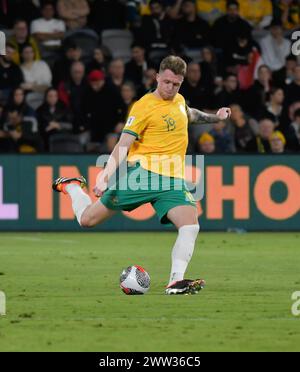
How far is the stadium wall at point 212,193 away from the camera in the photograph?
19.7 m

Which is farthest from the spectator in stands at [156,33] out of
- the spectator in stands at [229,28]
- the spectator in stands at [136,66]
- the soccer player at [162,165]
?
the soccer player at [162,165]

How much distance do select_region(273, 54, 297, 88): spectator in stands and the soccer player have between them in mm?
10980

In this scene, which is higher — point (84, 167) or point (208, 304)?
point (84, 167)

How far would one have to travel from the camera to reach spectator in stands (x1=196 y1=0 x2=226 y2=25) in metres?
23.3

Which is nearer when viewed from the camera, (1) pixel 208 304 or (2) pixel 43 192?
(1) pixel 208 304

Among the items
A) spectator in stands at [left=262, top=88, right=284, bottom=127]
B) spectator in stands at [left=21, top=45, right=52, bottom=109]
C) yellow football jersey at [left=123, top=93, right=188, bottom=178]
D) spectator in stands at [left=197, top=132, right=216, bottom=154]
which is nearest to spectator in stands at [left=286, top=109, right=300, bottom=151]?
spectator in stands at [left=262, top=88, right=284, bottom=127]

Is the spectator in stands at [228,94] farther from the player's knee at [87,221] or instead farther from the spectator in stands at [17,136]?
the player's knee at [87,221]

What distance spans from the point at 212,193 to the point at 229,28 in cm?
418

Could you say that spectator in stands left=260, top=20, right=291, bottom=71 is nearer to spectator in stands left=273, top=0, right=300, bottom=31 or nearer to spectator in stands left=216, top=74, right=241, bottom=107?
spectator in stands left=273, top=0, right=300, bottom=31

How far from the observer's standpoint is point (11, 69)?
2164cm

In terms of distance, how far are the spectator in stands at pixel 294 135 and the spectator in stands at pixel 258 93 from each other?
0.85 meters

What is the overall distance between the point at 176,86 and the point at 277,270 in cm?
345

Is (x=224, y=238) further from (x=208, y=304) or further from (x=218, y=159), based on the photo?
(x=208, y=304)
